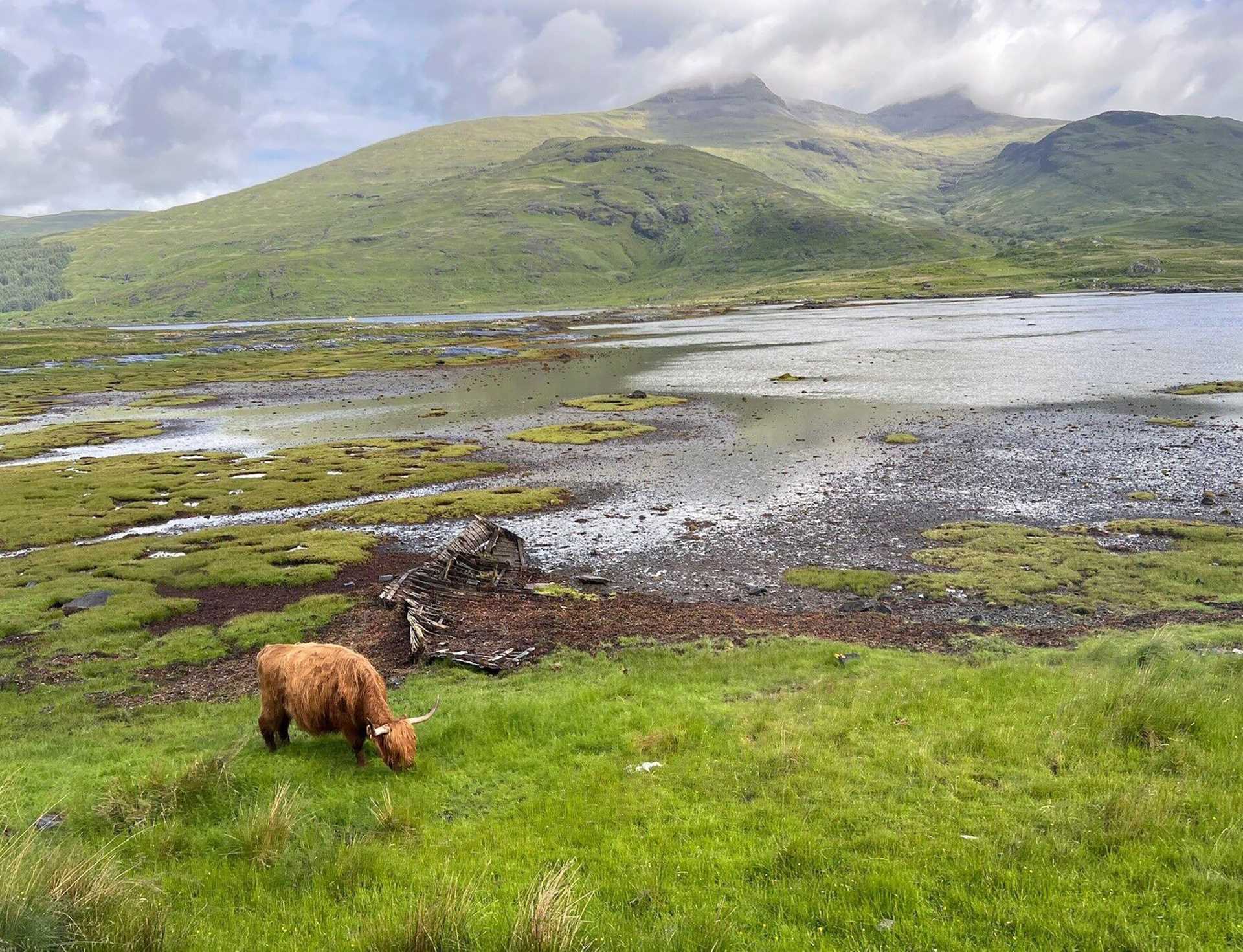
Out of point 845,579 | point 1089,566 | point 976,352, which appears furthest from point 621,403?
point 976,352

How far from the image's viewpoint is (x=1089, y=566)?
2719cm

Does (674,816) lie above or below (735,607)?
above

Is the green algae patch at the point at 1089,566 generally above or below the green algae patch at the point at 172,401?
below

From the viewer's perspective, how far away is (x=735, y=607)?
25.7m

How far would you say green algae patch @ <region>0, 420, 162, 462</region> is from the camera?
2574 inches

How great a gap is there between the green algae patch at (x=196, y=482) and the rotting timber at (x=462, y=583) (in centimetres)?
1876

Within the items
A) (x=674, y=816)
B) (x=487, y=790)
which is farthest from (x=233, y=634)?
(x=674, y=816)

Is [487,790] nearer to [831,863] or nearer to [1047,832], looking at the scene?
[831,863]

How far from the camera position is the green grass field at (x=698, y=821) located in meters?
7.15

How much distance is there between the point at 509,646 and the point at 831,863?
15169 millimetres

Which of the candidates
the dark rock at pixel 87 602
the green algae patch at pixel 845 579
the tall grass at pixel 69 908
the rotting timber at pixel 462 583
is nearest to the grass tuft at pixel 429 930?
the tall grass at pixel 69 908

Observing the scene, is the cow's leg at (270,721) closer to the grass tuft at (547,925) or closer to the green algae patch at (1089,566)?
the grass tuft at (547,925)

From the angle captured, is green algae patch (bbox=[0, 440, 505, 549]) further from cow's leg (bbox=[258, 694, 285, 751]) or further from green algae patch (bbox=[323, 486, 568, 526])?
cow's leg (bbox=[258, 694, 285, 751])

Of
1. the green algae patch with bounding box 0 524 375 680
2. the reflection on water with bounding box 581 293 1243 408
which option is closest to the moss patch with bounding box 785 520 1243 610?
the green algae patch with bounding box 0 524 375 680
